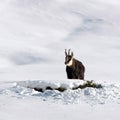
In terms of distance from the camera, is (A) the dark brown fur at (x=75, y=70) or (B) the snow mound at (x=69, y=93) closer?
(B) the snow mound at (x=69, y=93)

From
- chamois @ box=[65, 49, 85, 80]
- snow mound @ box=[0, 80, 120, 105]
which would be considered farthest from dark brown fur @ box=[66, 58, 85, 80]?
snow mound @ box=[0, 80, 120, 105]

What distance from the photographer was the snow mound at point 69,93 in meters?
20.8

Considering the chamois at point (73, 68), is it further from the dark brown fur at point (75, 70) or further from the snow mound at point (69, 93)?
the snow mound at point (69, 93)

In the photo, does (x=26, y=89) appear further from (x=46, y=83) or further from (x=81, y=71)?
(x=81, y=71)

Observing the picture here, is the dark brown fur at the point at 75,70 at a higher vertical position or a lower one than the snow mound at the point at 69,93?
higher

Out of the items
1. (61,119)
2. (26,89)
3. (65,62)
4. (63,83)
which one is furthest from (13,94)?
(65,62)

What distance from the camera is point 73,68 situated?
2933 centimetres

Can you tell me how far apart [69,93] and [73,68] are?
7865mm

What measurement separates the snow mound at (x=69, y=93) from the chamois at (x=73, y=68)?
203 inches

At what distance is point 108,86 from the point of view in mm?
23641

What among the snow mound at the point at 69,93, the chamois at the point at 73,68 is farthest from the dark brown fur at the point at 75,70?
the snow mound at the point at 69,93

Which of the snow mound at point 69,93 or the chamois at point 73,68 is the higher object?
the chamois at point 73,68

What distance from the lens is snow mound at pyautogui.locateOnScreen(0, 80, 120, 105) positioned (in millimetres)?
20766

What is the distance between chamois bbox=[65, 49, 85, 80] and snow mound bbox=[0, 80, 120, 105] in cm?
515
